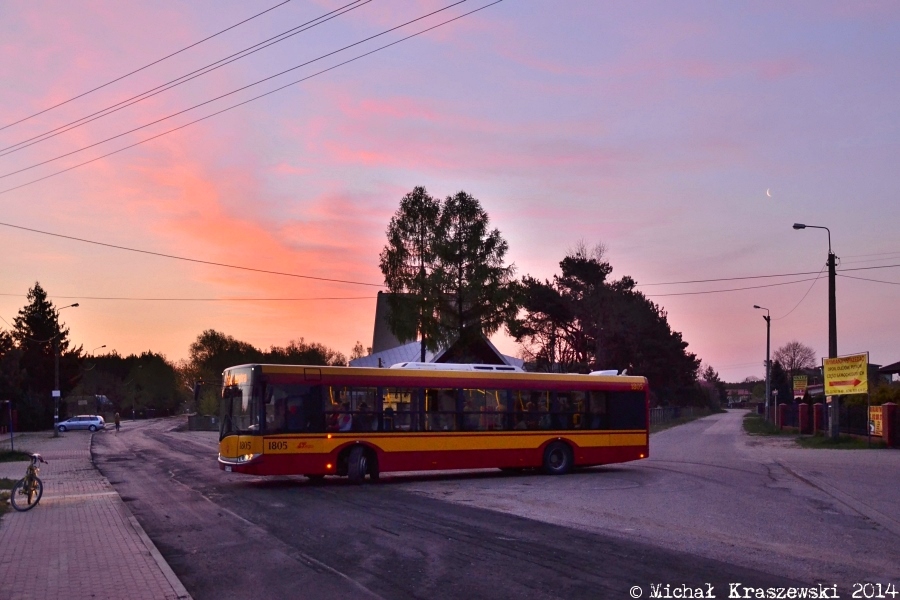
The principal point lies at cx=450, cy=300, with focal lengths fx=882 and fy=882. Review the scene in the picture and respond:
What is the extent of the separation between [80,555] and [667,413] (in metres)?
81.4

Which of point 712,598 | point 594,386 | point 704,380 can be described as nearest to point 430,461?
point 594,386

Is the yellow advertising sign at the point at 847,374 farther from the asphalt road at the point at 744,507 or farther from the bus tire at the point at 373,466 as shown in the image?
the bus tire at the point at 373,466

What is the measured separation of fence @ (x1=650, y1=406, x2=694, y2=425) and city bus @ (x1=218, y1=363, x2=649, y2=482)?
52943 mm

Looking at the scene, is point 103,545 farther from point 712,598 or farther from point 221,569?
point 712,598

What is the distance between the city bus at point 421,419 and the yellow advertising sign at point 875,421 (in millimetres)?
14400

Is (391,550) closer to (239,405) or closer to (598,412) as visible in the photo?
(239,405)

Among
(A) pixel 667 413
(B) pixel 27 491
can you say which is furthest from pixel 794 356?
(B) pixel 27 491

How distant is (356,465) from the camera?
843 inches

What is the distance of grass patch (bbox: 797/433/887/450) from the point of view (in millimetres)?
34188

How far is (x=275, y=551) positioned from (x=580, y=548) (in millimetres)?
4040

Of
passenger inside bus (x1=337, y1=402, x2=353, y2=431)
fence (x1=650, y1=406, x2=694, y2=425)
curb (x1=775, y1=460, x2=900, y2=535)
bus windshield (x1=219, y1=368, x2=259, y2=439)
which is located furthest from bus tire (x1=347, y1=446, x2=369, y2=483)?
fence (x1=650, y1=406, x2=694, y2=425)

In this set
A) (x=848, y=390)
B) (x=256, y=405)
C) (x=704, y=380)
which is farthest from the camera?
(x=704, y=380)

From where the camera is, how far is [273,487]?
69.5ft

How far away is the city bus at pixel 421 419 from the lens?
67.6 ft
